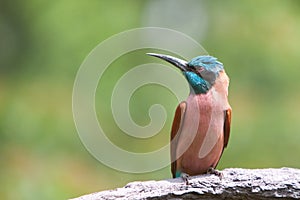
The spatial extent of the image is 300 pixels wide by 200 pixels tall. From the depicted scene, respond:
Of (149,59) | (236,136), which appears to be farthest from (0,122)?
(236,136)

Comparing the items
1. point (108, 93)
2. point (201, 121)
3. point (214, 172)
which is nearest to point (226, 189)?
point (214, 172)

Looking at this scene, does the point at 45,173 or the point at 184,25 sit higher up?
the point at 184,25

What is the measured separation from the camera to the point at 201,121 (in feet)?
9.89

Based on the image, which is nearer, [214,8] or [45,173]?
[45,173]

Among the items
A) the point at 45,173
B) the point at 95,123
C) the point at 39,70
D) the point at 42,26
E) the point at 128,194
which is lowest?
the point at 128,194

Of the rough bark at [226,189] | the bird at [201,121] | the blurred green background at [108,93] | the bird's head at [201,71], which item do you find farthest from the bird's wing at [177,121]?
the blurred green background at [108,93]

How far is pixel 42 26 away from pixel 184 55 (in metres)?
0.85

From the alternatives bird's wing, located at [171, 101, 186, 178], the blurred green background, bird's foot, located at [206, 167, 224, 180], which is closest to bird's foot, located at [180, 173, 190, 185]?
bird's foot, located at [206, 167, 224, 180]

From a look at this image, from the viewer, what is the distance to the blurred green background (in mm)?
3781

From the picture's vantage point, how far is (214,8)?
4.62 metres

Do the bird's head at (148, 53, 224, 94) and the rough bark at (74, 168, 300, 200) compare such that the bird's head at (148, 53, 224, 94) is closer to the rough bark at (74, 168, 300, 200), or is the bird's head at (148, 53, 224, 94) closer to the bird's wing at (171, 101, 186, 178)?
the bird's wing at (171, 101, 186, 178)

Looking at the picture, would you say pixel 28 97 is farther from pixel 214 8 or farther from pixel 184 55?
pixel 214 8

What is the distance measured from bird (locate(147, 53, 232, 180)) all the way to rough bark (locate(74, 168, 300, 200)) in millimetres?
170

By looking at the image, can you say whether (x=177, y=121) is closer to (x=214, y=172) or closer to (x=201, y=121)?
(x=201, y=121)
